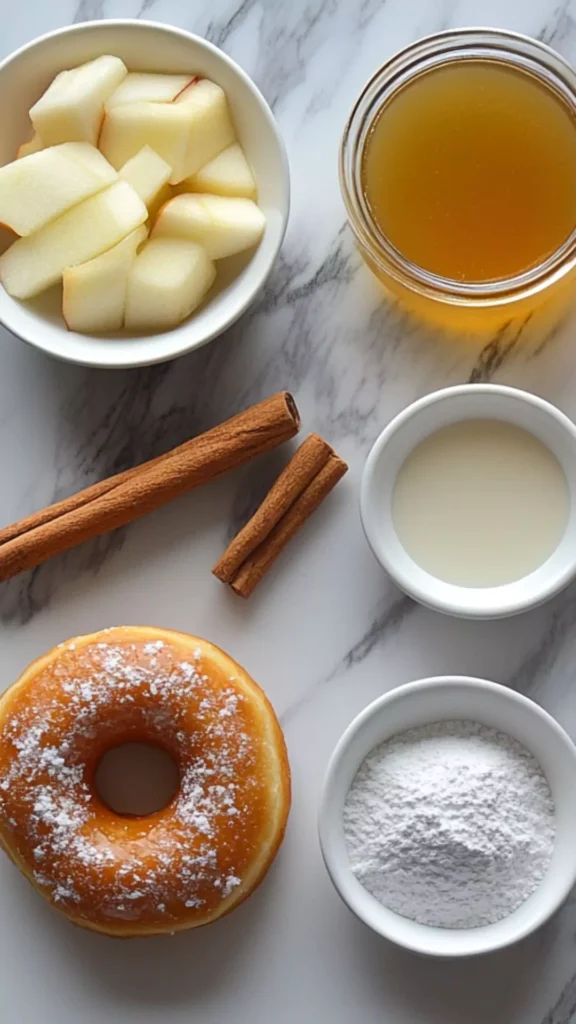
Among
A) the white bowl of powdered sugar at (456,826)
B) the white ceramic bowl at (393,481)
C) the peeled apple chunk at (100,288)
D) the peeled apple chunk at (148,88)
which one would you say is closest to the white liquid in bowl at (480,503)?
the white ceramic bowl at (393,481)

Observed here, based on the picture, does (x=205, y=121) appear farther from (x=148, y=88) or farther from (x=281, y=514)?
(x=281, y=514)

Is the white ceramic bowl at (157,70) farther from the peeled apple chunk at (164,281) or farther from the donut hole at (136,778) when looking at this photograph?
the donut hole at (136,778)

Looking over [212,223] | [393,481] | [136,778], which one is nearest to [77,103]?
[212,223]

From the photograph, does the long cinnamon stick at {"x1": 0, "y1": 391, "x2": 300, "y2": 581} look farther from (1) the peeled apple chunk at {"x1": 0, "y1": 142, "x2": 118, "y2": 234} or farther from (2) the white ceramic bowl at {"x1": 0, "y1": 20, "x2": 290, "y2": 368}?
(1) the peeled apple chunk at {"x1": 0, "y1": 142, "x2": 118, "y2": 234}

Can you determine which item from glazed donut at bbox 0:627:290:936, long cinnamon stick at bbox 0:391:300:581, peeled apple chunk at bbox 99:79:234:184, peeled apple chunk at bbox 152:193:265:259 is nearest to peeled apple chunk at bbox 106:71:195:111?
peeled apple chunk at bbox 99:79:234:184

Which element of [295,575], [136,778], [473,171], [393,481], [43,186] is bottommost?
[136,778]
